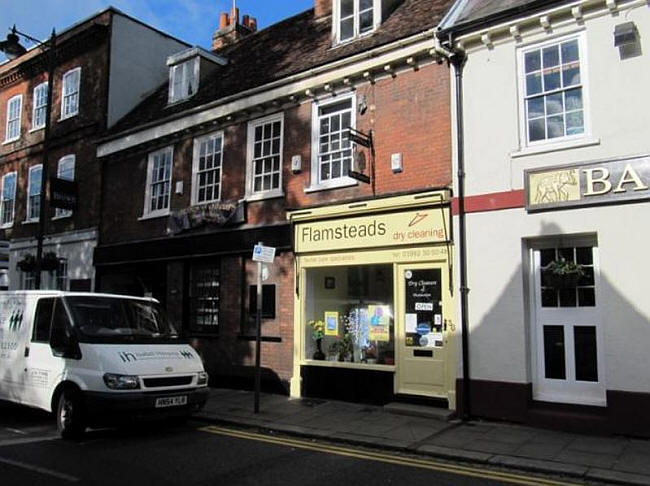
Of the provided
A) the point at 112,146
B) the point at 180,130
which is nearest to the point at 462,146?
the point at 180,130

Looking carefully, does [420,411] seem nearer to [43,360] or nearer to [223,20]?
[43,360]

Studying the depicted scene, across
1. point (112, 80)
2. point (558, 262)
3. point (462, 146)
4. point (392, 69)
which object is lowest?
point (558, 262)

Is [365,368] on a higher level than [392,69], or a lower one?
lower

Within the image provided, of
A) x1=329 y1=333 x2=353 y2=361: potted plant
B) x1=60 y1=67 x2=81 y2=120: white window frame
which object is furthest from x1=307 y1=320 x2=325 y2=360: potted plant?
x1=60 y1=67 x2=81 y2=120: white window frame

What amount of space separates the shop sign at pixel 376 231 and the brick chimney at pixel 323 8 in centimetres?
646

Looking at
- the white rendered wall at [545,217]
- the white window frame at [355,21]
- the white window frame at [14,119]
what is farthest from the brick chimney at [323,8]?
the white window frame at [14,119]

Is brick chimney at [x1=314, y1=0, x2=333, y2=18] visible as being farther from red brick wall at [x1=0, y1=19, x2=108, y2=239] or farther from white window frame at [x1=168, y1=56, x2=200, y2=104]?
red brick wall at [x1=0, y1=19, x2=108, y2=239]

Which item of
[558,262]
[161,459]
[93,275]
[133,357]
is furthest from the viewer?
[93,275]

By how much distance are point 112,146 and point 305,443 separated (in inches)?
472

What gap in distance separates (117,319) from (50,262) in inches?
397

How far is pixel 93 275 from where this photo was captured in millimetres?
17094

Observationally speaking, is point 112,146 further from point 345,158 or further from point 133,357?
point 133,357

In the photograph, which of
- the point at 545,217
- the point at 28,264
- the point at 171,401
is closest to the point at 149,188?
the point at 28,264

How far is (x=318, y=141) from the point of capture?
12.4 metres
